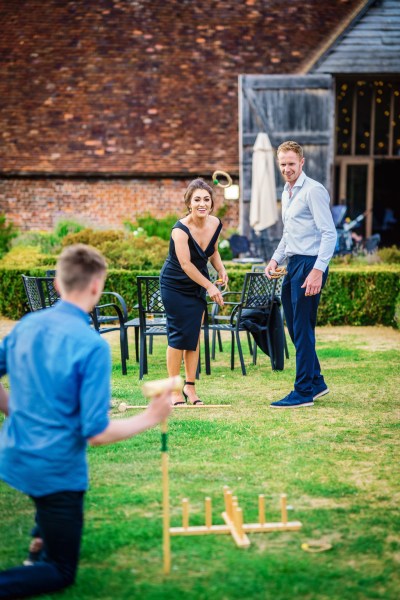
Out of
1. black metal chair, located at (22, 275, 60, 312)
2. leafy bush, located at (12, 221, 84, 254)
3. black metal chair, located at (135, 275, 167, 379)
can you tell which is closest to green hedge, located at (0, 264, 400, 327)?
black metal chair, located at (135, 275, 167, 379)

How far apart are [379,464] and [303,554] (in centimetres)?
159

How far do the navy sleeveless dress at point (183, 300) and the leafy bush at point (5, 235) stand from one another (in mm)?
10059

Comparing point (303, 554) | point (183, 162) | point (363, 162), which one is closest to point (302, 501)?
point (303, 554)

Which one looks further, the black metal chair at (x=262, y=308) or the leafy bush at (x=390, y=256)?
the leafy bush at (x=390, y=256)

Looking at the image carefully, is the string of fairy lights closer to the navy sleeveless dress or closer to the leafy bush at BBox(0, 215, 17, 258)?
the leafy bush at BBox(0, 215, 17, 258)

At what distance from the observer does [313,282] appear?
648cm

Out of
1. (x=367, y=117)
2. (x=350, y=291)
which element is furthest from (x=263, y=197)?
(x=367, y=117)

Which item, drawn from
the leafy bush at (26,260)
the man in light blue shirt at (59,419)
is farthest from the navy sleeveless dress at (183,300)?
the leafy bush at (26,260)

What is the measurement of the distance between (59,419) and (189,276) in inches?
138

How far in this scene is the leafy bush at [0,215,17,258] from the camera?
17.2 metres

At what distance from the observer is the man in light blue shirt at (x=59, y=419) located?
3.30 m

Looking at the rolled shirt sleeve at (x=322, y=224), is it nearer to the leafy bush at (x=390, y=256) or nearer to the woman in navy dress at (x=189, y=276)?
the woman in navy dress at (x=189, y=276)

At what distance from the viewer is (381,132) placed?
71.7ft

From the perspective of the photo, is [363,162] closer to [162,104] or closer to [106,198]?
[162,104]
